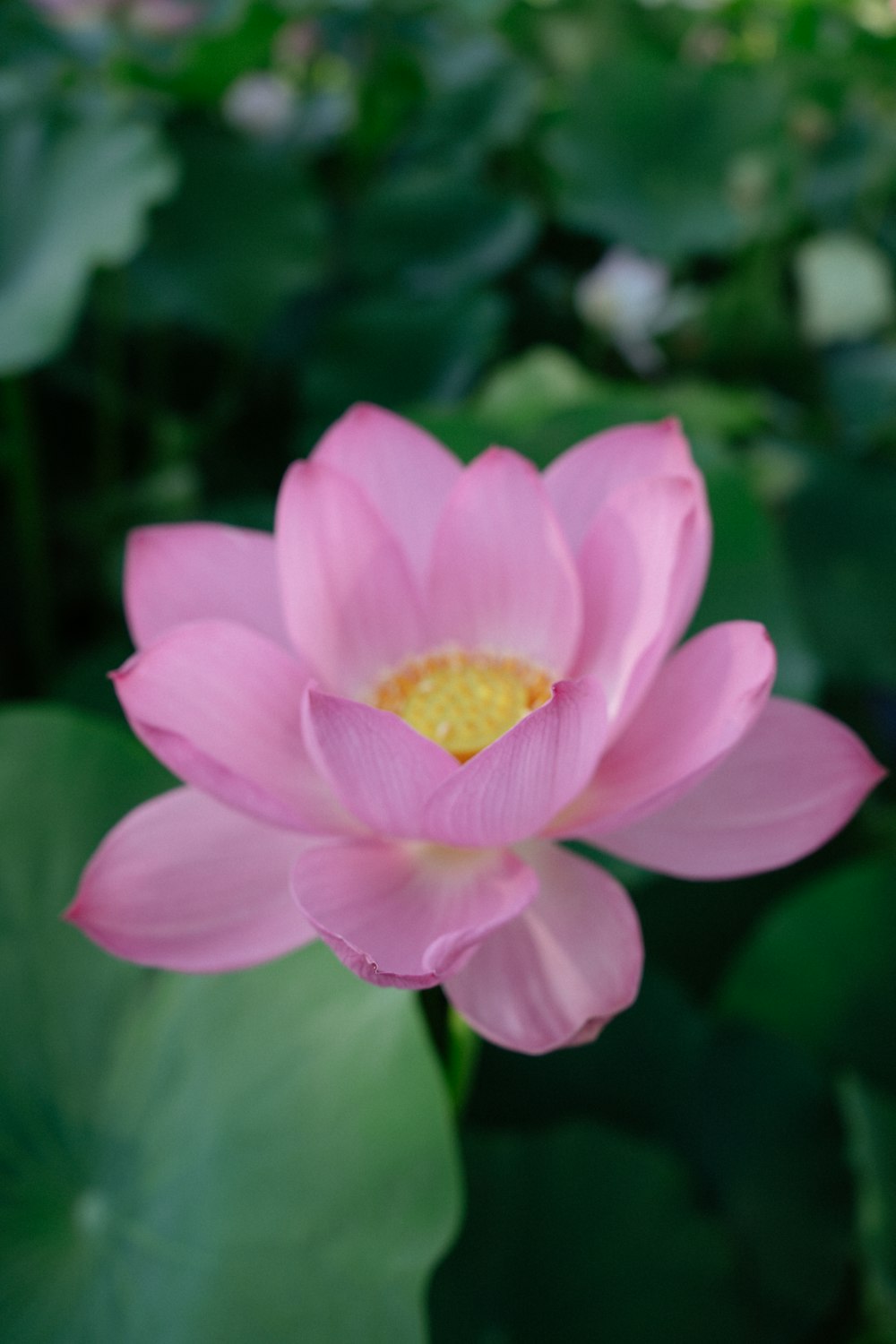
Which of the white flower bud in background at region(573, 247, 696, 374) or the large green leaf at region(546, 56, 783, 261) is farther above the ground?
the large green leaf at region(546, 56, 783, 261)

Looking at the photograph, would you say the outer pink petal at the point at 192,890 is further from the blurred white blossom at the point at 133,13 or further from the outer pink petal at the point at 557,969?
the blurred white blossom at the point at 133,13

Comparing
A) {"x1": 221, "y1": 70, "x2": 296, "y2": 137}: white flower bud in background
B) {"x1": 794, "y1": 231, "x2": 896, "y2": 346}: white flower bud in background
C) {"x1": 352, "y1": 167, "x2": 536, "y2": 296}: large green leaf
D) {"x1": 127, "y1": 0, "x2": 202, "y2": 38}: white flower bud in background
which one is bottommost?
{"x1": 794, "y1": 231, "x2": 896, "y2": 346}: white flower bud in background

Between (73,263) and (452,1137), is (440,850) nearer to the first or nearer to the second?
(452,1137)

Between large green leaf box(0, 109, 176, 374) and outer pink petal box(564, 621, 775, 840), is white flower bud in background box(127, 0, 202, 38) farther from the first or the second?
outer pink petal box(564, 621, 775, 840)

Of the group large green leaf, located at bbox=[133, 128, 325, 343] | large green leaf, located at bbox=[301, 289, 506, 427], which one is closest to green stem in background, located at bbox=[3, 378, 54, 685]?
large green leaf, located at bbox=[133, 128, 325, 343]

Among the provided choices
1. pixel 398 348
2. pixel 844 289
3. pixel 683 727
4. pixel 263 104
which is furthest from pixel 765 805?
pixel 263 104

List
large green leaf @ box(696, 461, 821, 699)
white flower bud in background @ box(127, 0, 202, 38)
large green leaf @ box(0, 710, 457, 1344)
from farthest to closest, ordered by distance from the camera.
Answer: white flower bud in background @ box(127, 0, 202, 38), large green leaf @ box(696, 461, 821, 699), large green leaf @ box(0, 710, 457, 1344)
